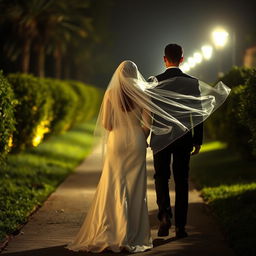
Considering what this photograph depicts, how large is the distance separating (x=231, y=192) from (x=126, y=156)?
4.49m

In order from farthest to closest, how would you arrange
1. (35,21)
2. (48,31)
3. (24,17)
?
1. (48,31)
2. (35,21)
3. (24,17)

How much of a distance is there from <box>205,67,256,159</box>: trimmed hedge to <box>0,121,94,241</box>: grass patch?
11.1 feet

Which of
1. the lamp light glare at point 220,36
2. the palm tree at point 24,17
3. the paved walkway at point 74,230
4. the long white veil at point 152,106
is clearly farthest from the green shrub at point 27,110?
the palm tree at point 24,17

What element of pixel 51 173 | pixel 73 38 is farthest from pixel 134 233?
pixel 73 38

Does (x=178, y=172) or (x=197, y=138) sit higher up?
(x=197, y=138)

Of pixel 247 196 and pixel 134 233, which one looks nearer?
pixel 134 233

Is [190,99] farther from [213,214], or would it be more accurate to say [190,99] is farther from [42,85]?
[42,85]

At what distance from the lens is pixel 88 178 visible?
1519cm

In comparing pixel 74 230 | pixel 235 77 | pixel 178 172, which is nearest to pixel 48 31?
pixel 235 77

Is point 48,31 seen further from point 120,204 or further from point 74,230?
point 120,204

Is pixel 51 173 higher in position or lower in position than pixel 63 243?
higher

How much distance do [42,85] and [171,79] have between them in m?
12.0

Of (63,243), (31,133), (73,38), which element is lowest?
(63,243)

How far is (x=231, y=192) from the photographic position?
11.9 metres
